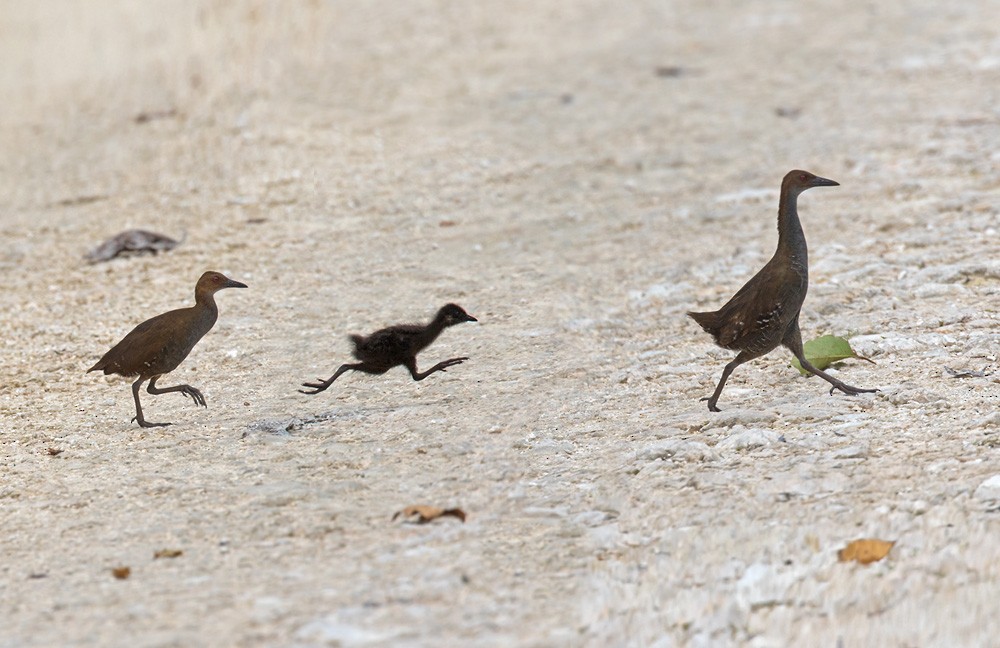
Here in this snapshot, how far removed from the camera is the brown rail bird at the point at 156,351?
465 centimetres

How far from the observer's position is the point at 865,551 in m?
3.30

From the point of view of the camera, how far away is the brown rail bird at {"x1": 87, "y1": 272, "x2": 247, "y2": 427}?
4648 mm

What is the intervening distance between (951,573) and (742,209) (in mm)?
4054

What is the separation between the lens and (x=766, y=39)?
1096 centimetres

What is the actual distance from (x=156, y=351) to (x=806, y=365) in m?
2.42

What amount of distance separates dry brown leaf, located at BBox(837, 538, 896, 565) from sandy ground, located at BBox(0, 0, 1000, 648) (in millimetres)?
30

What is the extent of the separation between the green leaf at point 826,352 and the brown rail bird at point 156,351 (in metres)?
2.33

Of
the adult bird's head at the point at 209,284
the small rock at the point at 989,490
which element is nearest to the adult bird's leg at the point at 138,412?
the adult bird's head at the point at 209,284

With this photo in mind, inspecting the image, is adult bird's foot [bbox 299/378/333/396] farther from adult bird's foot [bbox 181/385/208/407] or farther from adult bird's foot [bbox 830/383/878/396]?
adult bird's foot [bbox 830/383/878/396]

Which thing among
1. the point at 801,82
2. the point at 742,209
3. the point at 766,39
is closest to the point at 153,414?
the point at 742,209

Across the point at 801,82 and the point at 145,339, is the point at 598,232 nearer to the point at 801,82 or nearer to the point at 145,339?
the point at 145,339

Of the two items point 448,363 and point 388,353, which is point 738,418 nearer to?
point 448,363

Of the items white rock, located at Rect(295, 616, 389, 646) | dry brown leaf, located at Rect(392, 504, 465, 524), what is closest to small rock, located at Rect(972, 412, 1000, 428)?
dry brown leaf, located at Rect(392, 504, 465, 524)

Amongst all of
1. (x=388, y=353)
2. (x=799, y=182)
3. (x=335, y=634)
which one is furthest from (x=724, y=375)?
(x=335, y=634)
